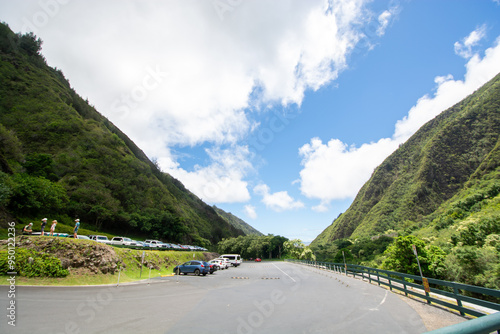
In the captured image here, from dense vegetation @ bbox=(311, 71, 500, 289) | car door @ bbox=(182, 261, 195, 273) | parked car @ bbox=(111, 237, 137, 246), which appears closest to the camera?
car door @ bbox=(182, 261, 195, 273)

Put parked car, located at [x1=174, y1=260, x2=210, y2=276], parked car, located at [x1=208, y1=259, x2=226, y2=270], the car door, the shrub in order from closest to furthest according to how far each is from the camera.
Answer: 1. the shrub
2. parked car, located at [x1=174, y1=260, x2=210, y2=276]
3. the car door
4. parked car, located at [x1=208, y1=259, x2=226, y2=270]

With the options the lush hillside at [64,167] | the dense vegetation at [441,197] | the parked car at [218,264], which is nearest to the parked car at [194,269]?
the parked car at [218,264]

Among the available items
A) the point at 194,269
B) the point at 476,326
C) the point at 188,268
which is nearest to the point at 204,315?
the point at 476,326

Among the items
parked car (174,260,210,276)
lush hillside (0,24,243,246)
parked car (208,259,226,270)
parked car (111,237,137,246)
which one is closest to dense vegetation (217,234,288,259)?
lush hillside (0,24,243,246)

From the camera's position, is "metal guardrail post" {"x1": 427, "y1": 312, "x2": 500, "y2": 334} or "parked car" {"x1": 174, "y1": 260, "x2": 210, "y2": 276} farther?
"parked car" {"x1": 174, "y1": 260, "x2": 210, "y2": 276}

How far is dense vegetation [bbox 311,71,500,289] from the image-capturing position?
3703cm

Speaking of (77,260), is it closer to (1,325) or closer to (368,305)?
(1,325)

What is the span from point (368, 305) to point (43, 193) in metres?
47.0

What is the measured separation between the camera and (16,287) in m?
12.5

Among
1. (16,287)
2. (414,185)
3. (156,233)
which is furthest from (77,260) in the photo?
(414,185)

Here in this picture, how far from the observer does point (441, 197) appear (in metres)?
134

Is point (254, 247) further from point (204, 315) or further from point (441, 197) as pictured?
point (441, 197)

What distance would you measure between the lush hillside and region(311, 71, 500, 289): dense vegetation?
182 ft

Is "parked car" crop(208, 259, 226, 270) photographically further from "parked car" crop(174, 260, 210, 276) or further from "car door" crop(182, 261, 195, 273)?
"car door" crop(182, 261, 195, 273)
